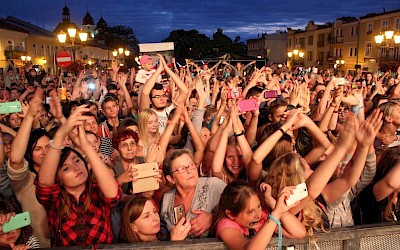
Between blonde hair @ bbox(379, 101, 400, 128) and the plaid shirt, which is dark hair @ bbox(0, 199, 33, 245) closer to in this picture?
the plaid shirt

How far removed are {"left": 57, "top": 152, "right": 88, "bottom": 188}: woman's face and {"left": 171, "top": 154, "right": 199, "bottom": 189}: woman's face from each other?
74 centimetres

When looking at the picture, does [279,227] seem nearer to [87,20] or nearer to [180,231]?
[180,231]

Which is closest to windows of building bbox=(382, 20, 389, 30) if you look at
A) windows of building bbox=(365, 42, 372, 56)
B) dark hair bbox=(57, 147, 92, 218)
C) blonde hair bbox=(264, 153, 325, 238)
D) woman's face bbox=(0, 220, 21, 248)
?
windows of building bbox=(365, 42, 372, 56)

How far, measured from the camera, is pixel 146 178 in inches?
111

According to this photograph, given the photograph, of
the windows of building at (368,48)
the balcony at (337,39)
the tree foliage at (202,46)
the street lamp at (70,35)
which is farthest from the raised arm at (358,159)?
the tree foliage at (202,46)

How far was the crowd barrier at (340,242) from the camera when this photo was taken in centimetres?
227

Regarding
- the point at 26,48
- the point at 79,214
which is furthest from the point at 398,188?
the point at 26,48

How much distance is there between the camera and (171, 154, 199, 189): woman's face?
314cm

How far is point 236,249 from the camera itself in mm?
2279

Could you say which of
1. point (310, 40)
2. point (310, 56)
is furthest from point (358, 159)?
point (310, 40)

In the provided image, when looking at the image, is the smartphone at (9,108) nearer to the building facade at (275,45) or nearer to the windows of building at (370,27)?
the windows of building at (370,27)

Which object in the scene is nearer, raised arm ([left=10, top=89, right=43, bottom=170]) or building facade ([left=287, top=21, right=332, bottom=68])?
raised arm ([left=10, top=89, right=43, bottom=170])

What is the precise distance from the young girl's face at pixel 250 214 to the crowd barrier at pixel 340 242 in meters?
0.30

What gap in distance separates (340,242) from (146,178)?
143 centimetres
